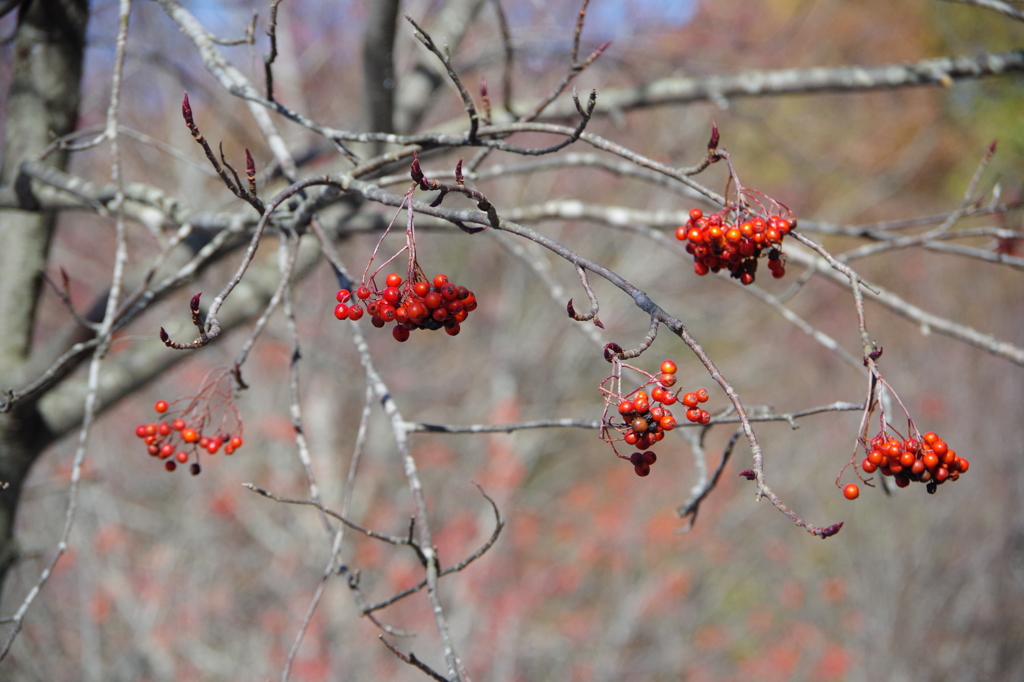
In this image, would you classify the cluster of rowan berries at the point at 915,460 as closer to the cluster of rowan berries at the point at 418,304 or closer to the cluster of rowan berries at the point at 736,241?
the cluster of rowan berries at the point at 736,241

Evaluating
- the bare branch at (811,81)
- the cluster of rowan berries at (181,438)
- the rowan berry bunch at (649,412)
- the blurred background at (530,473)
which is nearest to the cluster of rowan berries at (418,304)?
the rowan berry bunch at (649,412)

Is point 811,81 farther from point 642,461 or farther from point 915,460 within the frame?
point 642,461

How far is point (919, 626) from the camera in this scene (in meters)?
4.64

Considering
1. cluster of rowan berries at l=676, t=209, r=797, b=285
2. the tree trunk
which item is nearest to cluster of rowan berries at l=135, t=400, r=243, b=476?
the tree trunk

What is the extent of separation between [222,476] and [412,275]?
19.9 feet

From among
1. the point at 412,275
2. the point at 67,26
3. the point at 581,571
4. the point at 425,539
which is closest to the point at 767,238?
the point at 412,275

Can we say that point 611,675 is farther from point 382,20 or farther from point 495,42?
point 495,42

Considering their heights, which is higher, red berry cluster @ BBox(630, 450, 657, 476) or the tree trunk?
the tree trunk

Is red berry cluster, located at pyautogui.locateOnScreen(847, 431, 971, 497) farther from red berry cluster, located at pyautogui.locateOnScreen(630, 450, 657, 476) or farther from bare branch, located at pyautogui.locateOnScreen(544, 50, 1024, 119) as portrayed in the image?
bare branch, located at pyautogui.locateOnScreen(544, 50, 1024, 119)

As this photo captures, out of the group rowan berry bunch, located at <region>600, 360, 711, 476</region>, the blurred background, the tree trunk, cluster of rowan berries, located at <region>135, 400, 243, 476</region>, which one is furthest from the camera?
the blurred background

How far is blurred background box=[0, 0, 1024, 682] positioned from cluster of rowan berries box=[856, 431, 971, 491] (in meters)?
1.72

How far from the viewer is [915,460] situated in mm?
1104

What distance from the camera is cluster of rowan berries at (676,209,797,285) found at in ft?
4.04

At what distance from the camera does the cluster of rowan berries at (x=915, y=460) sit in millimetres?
1104
